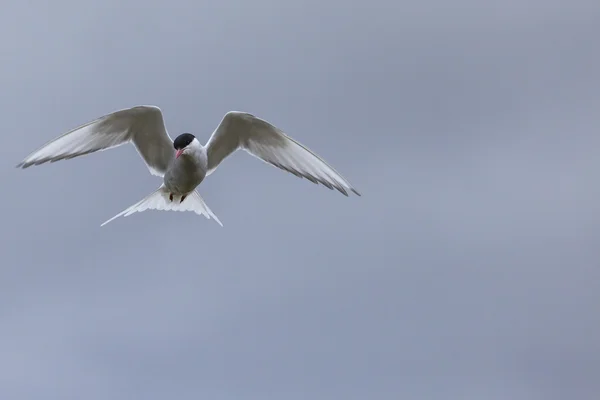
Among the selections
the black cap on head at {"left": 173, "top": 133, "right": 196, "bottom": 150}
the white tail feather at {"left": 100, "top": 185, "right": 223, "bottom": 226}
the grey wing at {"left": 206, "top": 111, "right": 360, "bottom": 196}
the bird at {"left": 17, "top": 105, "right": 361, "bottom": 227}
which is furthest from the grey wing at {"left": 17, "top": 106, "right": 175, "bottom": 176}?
the grey wing at {"left": 206, "top": 111, "right": 360, "bottom": 196}

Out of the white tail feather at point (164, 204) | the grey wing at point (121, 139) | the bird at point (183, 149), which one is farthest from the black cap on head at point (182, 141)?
the white tail feather at point (164, 204)

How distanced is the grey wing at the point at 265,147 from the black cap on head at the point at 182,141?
2.08 ft

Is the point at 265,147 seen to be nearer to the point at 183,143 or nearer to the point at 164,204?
the point at 183,143

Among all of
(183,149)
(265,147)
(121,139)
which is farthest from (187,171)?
(265,147)

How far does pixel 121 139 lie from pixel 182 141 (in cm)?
106

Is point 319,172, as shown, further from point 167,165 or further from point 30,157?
point 30,157

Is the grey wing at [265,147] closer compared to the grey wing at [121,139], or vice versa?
the grey wing at [121,139]

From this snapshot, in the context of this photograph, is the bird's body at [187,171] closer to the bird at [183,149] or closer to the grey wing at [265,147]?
the bird at [183,149]

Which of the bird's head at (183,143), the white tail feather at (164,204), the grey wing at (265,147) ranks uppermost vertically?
the grey wing at (265,147)

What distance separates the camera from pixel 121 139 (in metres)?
13.9

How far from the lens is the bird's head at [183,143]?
13352 millimetres

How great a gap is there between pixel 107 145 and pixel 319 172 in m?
2.87

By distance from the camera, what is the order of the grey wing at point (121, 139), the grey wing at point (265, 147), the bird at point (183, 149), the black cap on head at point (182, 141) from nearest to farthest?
1. the grey wing at point (121, 139)
2. the bird at point (183, 149)
3. the black cap on head at point (182, 141)
4. the grey wing at point (265, 147)

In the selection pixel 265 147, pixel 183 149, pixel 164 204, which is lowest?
pixel 164 204
